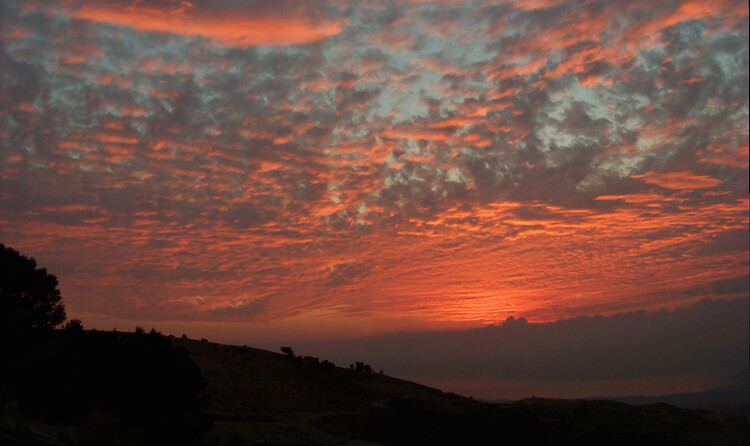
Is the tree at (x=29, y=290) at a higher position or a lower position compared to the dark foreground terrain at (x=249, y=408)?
higher

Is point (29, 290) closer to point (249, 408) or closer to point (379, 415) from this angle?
point (249, 408)

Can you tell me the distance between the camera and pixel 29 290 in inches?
2004

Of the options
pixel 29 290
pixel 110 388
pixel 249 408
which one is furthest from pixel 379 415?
pixel 29 290

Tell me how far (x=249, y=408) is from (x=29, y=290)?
2222 cm

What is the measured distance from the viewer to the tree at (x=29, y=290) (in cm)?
4853

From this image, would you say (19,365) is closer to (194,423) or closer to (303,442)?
(194,423)

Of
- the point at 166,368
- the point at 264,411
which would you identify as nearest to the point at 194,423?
the point at 166,368

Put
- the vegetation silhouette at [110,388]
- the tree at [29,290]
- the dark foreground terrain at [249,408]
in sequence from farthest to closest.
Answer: the tree at [29,290] → the dark foreground terrain at [249,408] → the vegetation silhouette at [110,388]

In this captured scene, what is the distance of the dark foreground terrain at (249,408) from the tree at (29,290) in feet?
22.3

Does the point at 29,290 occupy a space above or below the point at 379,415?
above

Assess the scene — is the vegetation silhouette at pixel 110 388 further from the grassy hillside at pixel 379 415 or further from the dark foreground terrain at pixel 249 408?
the grassy hillside at pixel 379 415

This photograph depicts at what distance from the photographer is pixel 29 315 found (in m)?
46.7

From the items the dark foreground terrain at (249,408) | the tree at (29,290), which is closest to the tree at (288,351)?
the dark foreground terrain at (249,408)

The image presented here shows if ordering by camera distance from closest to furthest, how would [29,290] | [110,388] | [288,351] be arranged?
1. [110,388]
2. [29,290]
3. [288,351]
